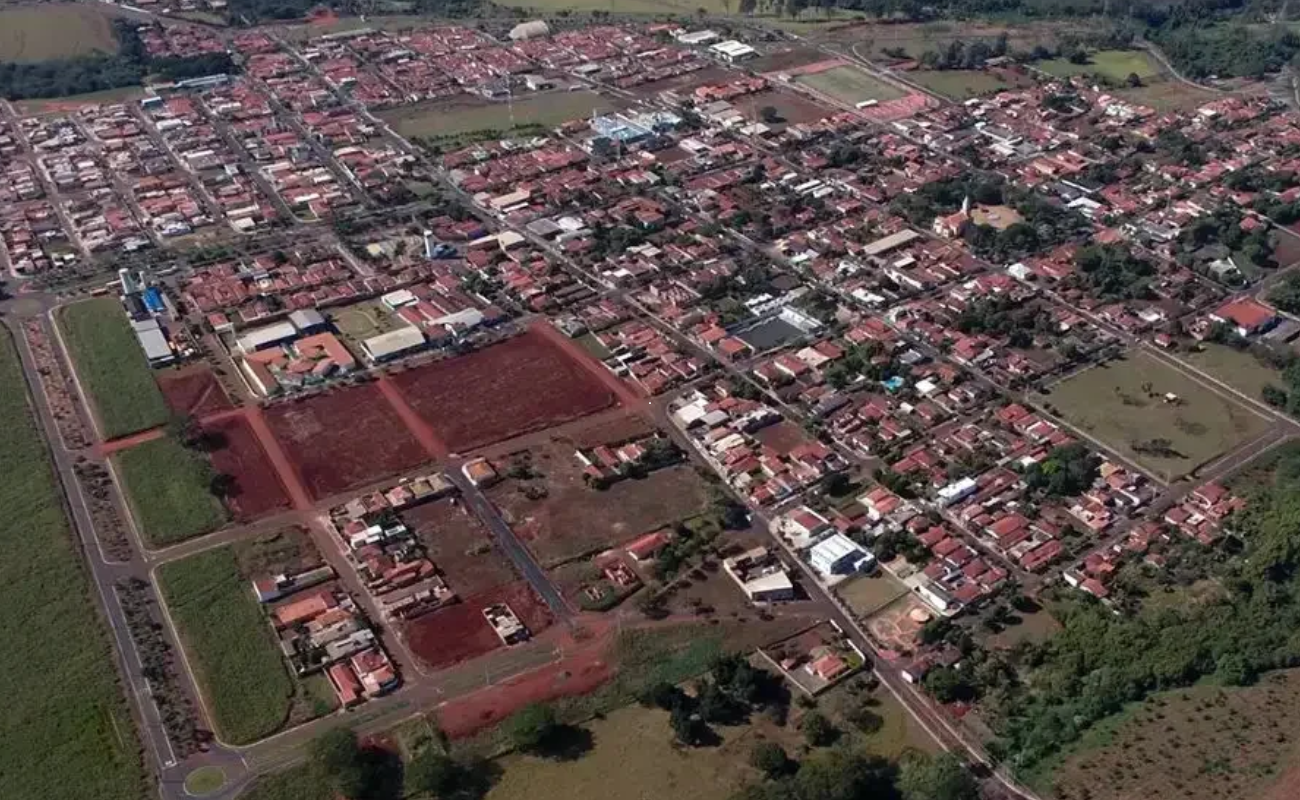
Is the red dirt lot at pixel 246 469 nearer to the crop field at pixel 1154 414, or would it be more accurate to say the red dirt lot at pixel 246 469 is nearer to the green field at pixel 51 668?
the green field at pixel 51 668

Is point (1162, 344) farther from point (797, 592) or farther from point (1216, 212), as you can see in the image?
point (797, 592)

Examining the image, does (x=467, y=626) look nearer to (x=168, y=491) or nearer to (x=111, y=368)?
(x=168, y=491)

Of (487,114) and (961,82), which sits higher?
(961,82)

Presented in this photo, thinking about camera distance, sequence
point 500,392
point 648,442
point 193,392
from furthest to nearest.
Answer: point 500,392 < point 193,392 < point 648,442

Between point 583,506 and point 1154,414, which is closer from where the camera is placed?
point 583,506

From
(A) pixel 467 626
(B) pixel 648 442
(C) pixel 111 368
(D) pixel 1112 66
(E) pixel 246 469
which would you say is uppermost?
(D) pixel 1112 66

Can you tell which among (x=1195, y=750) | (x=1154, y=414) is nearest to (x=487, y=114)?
(x=1154, y=414)

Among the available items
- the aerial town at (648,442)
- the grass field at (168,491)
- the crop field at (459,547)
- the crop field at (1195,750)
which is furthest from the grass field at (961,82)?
the grass field at (168,491)
